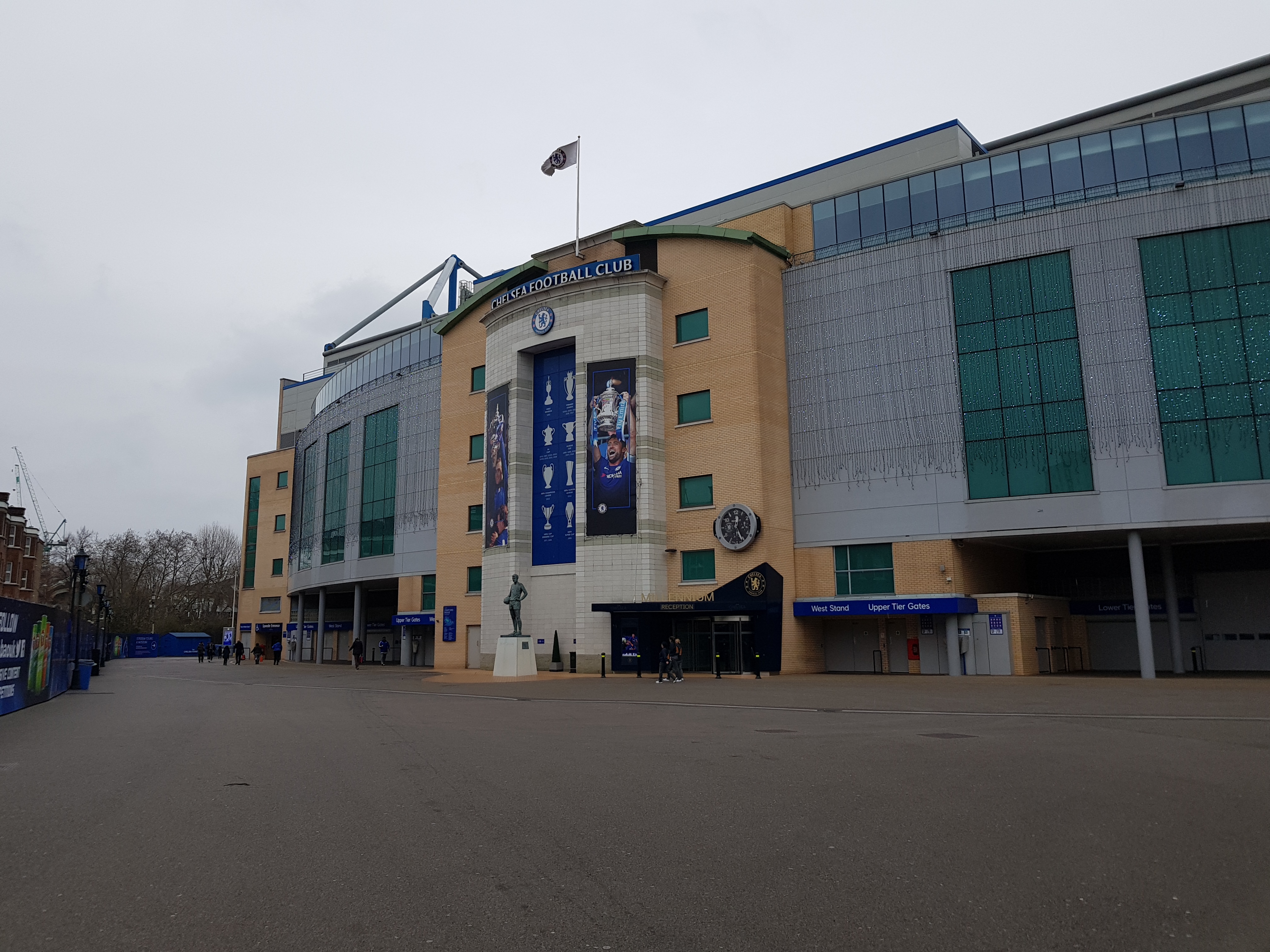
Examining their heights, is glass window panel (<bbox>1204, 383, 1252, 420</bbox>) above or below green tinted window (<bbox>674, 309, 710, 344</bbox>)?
below

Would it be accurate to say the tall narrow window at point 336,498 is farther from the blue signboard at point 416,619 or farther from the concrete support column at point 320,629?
the blue signboard at point 416,619

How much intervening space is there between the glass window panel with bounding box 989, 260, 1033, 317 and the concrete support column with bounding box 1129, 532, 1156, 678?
Answer: 32.0 ft

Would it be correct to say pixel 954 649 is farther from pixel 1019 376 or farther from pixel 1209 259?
pixel 1209 259

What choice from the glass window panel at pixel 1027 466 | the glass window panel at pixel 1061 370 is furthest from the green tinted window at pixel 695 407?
the glass window panel at pixel 1061 370

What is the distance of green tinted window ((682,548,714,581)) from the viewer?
4169 cm

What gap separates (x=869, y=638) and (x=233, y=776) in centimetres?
3319

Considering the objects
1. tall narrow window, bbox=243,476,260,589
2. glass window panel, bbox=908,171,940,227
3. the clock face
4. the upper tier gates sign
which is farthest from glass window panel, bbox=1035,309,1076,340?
tall narrow window, bbox=243,476,260,589

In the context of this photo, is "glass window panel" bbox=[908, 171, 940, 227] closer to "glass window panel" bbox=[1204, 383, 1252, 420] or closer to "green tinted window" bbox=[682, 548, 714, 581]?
"glass window panel" bbox=[1204, 383, 1252, 420]

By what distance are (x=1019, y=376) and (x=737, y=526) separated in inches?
508

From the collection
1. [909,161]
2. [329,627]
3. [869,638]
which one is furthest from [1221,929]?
[329,627]

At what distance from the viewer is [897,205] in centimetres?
4112

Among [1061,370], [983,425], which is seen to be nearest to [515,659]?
[983,425]

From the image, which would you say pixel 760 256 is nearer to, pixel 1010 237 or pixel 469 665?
pixel 1010 237

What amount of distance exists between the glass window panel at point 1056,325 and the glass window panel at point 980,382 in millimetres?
1880
